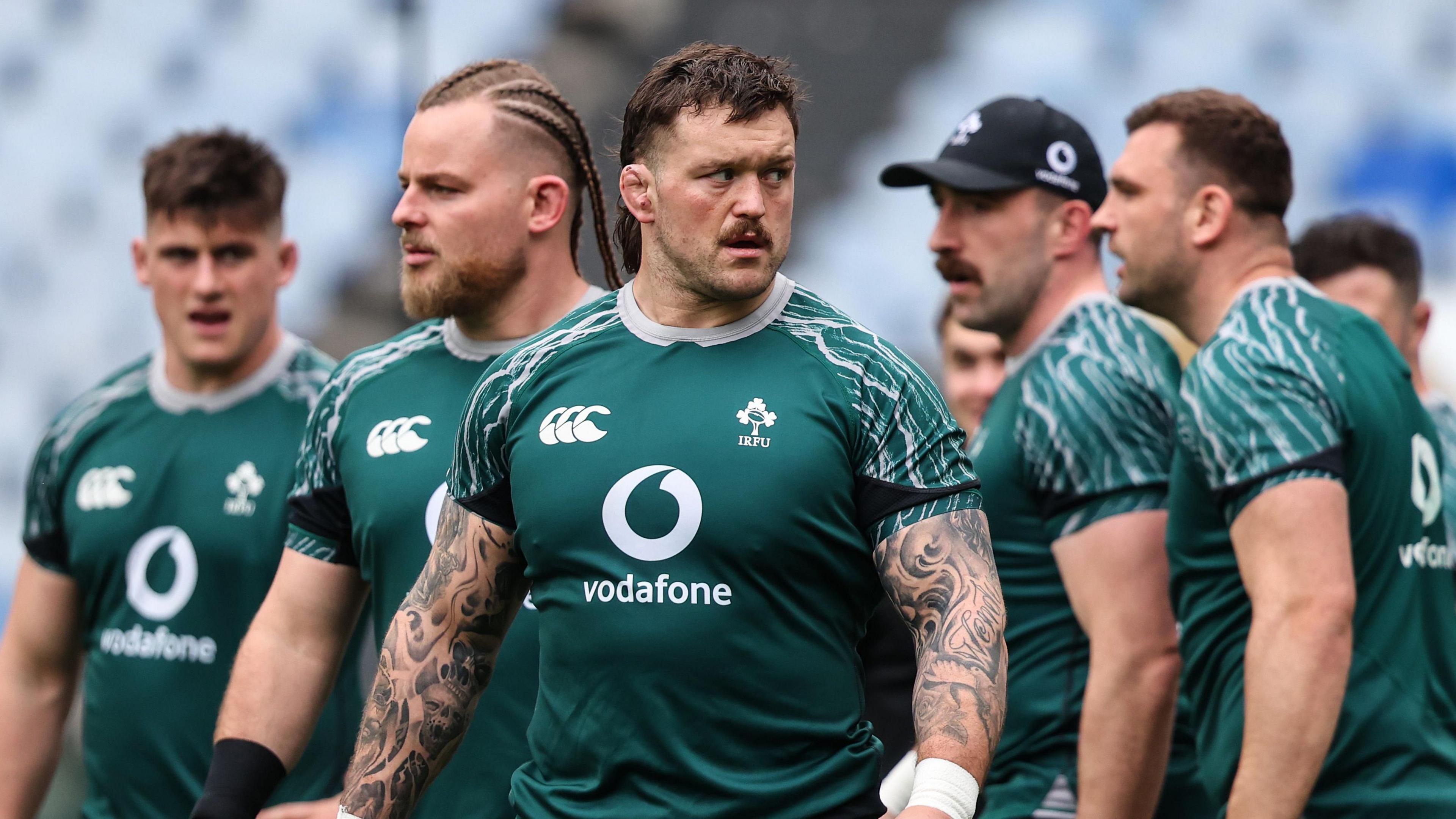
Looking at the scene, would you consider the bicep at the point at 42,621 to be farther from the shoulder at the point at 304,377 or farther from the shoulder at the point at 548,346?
the shoulder at the point at 548,346

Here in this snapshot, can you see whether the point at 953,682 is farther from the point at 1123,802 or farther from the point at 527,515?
the point at 1123,802

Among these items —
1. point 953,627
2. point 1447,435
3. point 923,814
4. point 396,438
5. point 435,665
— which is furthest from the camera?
point 1447,435

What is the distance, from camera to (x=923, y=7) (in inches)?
244

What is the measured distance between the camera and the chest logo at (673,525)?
230cm

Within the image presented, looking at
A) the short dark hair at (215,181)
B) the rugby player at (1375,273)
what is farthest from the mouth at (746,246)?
the rugby player at (1375,273)

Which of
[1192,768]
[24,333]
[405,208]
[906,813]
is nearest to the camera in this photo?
[906,813]

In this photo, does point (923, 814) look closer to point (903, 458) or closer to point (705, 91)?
point (903, 458)

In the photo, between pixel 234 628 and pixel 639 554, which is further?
pixel 234 628

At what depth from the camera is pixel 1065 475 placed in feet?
11.1

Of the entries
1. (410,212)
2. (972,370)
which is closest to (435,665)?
(410,212)

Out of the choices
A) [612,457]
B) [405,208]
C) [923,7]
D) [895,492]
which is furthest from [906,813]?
[923,7]

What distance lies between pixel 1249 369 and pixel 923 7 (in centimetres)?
351

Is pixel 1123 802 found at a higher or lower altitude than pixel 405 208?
lower

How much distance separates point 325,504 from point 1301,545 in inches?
74.9
